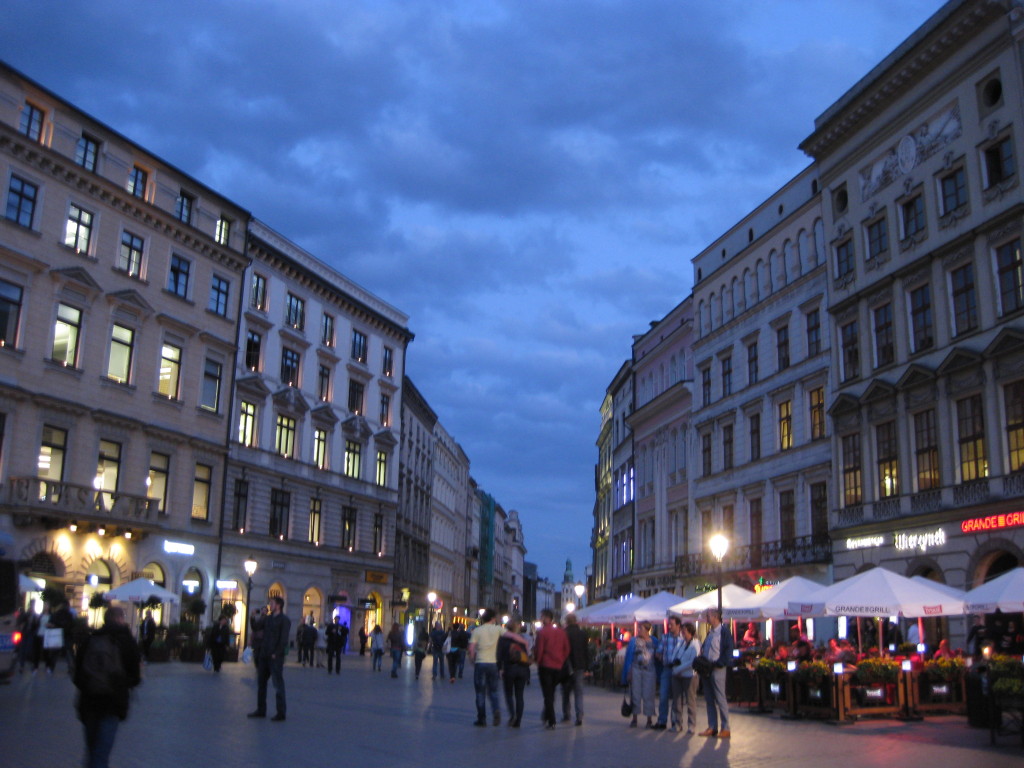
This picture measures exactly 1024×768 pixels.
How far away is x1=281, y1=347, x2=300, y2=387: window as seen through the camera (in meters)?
50.9

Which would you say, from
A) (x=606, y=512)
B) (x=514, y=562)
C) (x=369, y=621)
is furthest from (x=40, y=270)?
(x=514, y=562)

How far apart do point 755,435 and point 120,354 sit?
26099mm

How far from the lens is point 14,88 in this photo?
35531mm

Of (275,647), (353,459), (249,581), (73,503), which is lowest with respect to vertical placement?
(275,647)

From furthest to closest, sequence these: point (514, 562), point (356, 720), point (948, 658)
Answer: point (514, 562) < point (948, 658) < point (356, 720)

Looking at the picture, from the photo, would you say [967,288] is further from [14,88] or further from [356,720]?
[14,88]

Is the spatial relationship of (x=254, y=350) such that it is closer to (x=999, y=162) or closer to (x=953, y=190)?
(x=953, y=190)

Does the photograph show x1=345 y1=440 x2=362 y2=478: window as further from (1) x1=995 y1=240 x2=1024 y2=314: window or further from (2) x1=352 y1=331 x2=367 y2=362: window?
(1) x1=995 y1=240 x2=1024 y2=314: window

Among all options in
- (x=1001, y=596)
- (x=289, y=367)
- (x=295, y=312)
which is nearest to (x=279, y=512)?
(x=289, y=367)

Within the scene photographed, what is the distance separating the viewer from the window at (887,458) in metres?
32.6

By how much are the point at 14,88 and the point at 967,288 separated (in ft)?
105

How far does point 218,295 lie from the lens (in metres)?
46.5

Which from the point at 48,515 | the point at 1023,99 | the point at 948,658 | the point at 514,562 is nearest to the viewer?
the point at 948,658

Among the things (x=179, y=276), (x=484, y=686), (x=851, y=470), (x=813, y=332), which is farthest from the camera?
(x=179, y=276)
